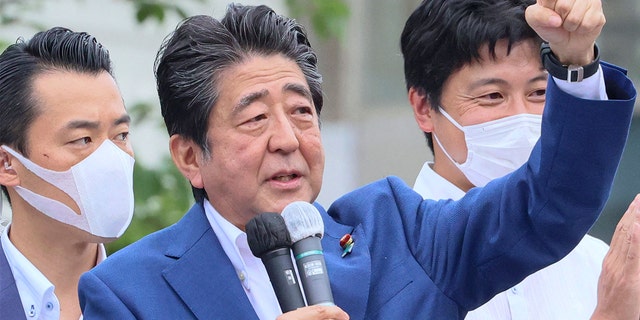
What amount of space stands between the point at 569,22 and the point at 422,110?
6.00ft

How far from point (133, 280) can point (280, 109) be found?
0.68 m

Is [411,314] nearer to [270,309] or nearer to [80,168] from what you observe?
[270,309]

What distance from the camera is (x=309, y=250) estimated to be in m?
3.67

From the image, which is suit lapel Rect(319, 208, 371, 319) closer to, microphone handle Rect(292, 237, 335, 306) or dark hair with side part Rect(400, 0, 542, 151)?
microphone handle Rect(292, 237, 335, 306)

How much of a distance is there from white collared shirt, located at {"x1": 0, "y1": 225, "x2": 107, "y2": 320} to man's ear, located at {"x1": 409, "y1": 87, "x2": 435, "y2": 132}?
1.55 m

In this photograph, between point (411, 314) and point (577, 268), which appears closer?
point (411, 314)

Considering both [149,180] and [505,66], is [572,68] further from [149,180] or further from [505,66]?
[149,180]

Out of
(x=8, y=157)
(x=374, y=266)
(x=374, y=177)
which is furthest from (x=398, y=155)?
(x=374, y=266)

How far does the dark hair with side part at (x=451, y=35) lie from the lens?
16.8 ft

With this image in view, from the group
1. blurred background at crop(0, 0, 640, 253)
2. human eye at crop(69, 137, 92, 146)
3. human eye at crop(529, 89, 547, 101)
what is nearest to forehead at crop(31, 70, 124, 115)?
human eye at crop(69, 137, 92, 146)

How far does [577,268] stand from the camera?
5.14 m

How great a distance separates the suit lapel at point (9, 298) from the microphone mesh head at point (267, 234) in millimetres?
1814

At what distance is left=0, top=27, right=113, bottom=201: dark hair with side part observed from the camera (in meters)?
5.60

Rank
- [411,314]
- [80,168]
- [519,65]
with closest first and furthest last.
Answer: [411,314]
[519,65]
[80,168]
